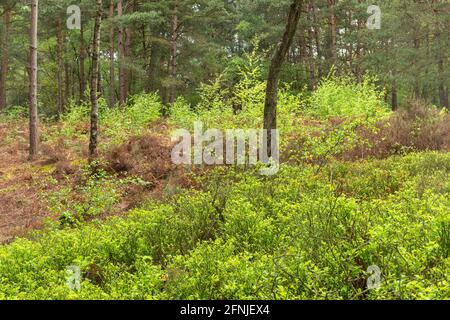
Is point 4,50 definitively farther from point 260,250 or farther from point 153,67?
point 260,250

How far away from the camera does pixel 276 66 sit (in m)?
9.23

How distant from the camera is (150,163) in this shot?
39.2 feet

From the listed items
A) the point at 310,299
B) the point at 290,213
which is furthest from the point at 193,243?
the point at 310,299

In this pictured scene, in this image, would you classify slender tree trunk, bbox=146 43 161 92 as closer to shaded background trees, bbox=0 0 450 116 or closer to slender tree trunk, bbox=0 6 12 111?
shaded background trees, bbox=0 0 450 116

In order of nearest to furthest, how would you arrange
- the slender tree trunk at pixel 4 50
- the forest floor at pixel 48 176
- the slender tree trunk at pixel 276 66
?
1. the slender tree trunk at pixel 276 66
2. the forest floor at pixel 48 176
3. the slender tree trunk at pixel 4 50

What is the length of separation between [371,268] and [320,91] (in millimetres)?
13406

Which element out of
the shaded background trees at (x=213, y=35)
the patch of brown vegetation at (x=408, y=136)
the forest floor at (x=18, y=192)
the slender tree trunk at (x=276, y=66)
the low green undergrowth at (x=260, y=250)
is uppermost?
the shaded background trees at (x=213, y=35)

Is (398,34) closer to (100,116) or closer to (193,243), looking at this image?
(100,116)

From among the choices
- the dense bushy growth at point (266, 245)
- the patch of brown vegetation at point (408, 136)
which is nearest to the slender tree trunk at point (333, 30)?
the patch of brown vegetation at point (408, 136)

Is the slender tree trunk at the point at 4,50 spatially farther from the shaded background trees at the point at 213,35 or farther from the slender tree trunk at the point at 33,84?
the slender tree trunk at the point at 33,84

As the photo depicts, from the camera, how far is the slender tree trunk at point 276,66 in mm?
8852

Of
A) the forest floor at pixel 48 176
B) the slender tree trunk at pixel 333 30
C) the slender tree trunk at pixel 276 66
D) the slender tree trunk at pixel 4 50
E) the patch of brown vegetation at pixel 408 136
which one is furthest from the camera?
the slender tree trunk at pixel 4 50

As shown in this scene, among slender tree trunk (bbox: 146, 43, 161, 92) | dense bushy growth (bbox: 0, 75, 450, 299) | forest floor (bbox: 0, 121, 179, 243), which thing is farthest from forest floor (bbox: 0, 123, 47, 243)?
slender tree trunk (bbox: 146, 43, 161, 92)

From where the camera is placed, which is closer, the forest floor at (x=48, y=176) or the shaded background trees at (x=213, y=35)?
the forest floor at (x=48, y=176)
